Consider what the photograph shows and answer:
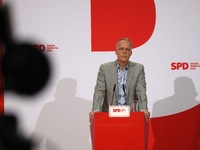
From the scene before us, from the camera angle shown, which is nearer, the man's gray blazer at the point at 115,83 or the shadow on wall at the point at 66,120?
the man's gray blazer at the point at 115,83

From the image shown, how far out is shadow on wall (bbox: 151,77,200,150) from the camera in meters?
5.08

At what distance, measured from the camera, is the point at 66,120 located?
5195mm

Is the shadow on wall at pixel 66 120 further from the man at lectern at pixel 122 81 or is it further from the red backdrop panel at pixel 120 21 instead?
the man at lectern at pixel 122 81

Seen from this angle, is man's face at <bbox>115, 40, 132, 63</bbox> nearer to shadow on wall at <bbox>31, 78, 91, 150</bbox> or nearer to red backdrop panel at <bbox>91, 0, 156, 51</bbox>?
red backdrop panel at <bbox>91, 0, 156, 51</bbox>

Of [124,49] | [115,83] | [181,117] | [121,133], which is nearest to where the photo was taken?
[121,133]

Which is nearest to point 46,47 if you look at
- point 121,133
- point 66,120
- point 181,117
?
point 66,120

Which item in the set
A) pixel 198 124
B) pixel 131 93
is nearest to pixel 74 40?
pixel 131 93

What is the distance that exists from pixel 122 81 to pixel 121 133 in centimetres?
91

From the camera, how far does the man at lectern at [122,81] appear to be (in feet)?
12.7

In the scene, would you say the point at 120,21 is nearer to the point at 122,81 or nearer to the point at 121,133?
the point at 122,81

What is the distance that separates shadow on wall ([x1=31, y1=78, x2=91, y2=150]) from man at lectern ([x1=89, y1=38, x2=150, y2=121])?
118 centimetres

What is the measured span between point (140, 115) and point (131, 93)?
0.76 meters

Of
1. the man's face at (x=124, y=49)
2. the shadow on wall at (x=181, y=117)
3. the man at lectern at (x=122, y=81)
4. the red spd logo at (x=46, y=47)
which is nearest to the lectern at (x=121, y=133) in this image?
the man at lectern at (x=122, y=81)

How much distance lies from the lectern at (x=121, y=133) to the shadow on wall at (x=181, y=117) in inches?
76.9
